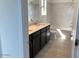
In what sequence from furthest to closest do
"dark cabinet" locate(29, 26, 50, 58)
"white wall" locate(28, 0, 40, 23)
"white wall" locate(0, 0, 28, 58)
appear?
"white wall" locate(28, 0, 40, 23) < "dark cabinet" locate(29, 26, 50, 58) < "white wall" locate(0, 0, 28, 58)

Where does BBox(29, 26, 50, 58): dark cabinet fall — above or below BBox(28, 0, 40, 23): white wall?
below

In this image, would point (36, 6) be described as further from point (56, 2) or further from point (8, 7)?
point (8, 7)

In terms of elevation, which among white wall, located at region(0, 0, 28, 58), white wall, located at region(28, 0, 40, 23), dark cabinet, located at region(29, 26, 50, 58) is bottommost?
dark cabinet, located at region(29, 26, 50, 58)

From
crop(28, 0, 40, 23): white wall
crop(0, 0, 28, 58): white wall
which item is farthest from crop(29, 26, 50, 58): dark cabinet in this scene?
crop(0, 0, 28, 58): white wall

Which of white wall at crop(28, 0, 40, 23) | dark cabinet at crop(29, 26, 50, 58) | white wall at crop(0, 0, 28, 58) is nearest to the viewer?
white wall at crop(0, 0, 28, 58)

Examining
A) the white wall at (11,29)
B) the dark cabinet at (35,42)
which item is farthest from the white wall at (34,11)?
the white wall at (11,29)

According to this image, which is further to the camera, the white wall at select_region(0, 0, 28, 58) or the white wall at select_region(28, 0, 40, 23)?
the white wall at select_region(28, 0, 40, 23)

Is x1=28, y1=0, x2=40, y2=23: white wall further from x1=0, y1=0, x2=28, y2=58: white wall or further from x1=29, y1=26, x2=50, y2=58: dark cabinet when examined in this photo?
x1=0, y1=0, x2=28, y2=58: white wall

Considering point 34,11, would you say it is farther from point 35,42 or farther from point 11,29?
point 11,29

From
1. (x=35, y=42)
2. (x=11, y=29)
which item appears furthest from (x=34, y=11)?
(x=11, y=29)

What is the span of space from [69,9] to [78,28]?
5.83 metres

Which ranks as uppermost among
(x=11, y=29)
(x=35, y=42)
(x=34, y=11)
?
(x=34, y=11)

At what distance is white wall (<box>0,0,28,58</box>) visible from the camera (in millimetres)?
1497

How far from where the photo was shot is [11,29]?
62.5 inches
